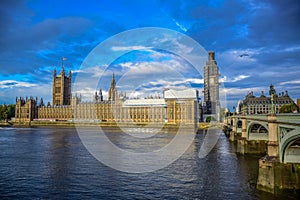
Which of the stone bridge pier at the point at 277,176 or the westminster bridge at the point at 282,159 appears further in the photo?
the stone bridge pier at the point at 277,176

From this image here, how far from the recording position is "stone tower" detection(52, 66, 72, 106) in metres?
160

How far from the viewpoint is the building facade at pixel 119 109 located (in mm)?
122562

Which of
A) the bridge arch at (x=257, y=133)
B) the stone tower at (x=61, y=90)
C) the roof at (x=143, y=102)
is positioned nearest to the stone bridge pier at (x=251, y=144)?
the bridge arch at (x=257, y=133)

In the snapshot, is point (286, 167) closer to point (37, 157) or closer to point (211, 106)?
point (37, 157)

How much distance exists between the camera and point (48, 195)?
1641 cm

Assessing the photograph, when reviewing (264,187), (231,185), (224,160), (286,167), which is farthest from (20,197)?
(224,160)

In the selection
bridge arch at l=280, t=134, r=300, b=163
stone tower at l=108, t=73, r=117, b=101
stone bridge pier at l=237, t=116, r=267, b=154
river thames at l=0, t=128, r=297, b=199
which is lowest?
river thames at l=0, t=128, r=297, b=199

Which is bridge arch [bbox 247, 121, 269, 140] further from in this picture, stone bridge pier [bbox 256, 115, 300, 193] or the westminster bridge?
stone bridge pier [bbox 256, 115, 300, 193]

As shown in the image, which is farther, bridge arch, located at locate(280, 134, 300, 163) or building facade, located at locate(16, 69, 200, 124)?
building facade, located at locate(16, 69, 200, 124)

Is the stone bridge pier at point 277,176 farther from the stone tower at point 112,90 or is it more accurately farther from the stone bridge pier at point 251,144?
the stone tower at point 112,90

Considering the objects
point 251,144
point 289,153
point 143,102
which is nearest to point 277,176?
point 289,153

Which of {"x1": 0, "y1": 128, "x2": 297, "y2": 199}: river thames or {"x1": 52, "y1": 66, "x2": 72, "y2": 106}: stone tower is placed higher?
{"x1": 52, "y1": 66, "x2": 72, "y2": 106}: stone tower

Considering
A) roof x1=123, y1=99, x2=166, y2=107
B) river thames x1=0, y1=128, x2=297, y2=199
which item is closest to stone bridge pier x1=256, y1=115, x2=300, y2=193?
river thames x1=0, y1=128, x2=297, y2=199

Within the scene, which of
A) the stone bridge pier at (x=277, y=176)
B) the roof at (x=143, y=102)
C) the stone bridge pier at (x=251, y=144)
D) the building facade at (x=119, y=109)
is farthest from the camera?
the roof at (x=143, y=102)
